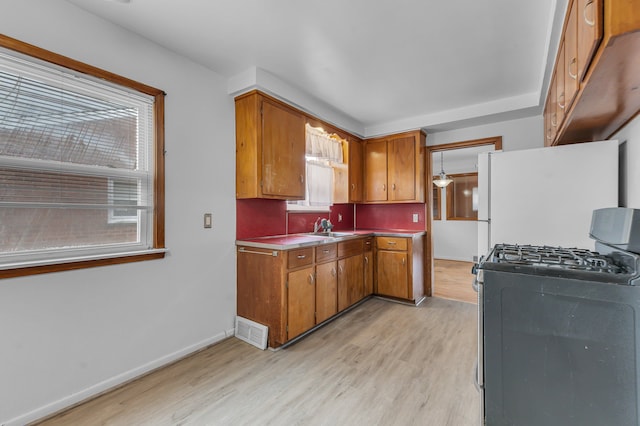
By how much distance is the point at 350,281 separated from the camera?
11.0 ft

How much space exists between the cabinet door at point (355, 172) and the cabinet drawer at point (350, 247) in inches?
30.3

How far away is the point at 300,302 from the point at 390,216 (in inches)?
88.9

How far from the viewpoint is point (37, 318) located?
165cm

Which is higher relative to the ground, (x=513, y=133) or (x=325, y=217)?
(x=513, y=133)

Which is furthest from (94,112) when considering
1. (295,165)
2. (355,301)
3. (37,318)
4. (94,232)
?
(355,301)

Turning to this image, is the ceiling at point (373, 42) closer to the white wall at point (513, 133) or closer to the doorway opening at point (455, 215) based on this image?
the white wall at point (513, 133)

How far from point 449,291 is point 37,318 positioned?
444cm

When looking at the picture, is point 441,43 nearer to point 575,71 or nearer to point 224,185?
point 575,71

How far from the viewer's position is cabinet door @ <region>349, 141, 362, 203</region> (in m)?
4.05

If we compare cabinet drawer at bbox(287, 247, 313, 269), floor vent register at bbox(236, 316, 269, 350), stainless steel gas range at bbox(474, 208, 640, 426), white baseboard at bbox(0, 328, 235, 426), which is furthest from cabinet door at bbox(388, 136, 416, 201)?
white baseboard at bbox(0, 328, 235, 426)

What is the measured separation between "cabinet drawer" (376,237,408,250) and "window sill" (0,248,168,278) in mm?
2526

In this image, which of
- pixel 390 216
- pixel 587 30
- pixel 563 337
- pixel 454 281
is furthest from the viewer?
pixel 454 281

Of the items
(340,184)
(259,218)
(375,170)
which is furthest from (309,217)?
(375,170)

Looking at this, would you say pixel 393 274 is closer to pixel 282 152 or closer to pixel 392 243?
pixel 392 243
